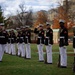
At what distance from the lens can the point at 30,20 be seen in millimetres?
119375

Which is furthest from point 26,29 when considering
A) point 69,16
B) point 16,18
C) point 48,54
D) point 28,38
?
point 16,18

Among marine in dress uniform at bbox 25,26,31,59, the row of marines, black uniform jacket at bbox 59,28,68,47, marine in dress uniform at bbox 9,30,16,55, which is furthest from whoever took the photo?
marine in dress uniform at bbox 9,30,16,55

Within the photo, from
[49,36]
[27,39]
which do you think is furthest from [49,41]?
[27,39]

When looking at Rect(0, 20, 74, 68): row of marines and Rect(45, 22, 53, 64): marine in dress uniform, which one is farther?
Rect(45, 22, 53, 64): marine in dress uniform

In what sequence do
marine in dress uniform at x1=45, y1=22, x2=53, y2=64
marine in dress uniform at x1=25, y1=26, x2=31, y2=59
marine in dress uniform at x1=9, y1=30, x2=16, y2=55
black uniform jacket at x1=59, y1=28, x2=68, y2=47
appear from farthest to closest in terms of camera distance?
marine in dress uniform at x1=9, y1=30, x2=16, y2=55, marine in dress uniform at x1=25, y1=26, x2=31, y2=59, marine in dress uniform at x1=45, y1=22, x2=53, y2=64, black uniform jacket at x1=59, y1=28, x2=68, y2=47

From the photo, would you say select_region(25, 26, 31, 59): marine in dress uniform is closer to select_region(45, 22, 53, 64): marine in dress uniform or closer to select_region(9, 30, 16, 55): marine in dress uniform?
select_region(45, 22, 53, 64): marine in dress uniform

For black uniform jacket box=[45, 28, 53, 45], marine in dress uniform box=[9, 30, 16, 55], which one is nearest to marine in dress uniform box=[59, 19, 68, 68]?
black uniform jacket box=[45, 28, 53, 45]

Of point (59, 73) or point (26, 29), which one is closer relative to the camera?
point (59, 73)

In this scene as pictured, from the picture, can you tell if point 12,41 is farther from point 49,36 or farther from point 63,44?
point 63,44

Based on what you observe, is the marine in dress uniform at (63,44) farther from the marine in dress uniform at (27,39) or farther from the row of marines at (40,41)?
the marine in dress uniform at (27,39)

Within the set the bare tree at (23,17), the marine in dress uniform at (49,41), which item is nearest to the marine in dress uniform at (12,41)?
the marine in dress uniform at (49,41)

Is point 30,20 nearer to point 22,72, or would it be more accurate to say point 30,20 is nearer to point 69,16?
point 69,16

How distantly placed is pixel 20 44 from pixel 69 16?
45.8m

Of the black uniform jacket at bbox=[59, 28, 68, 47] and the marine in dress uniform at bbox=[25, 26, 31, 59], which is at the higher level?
the black uniform jacket at bbox=[59, 28, 68, 47]
